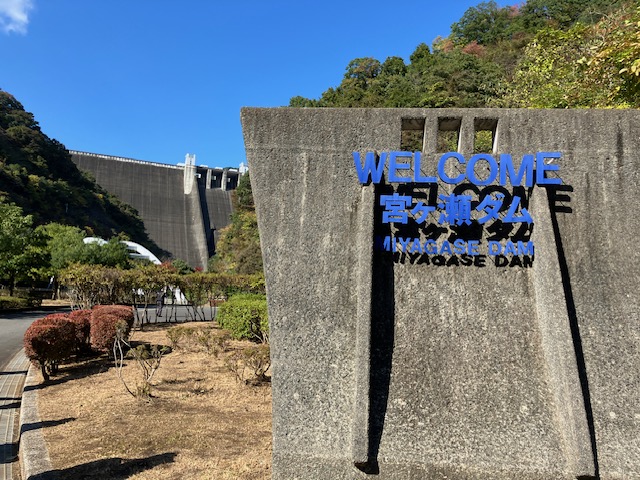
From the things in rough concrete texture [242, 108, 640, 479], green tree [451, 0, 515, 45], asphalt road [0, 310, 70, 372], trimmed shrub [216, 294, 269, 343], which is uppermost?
green tree [451, 0, 515, 45]

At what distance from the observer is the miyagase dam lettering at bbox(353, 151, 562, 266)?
188 inches

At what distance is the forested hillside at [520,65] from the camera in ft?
26.7

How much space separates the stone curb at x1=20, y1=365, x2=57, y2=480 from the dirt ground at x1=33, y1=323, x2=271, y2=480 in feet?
0.30

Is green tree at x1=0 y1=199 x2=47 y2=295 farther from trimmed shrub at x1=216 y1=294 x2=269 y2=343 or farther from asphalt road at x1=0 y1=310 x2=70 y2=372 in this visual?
trimmed shrub at x1=216 y1=294 x2=269 y2=343

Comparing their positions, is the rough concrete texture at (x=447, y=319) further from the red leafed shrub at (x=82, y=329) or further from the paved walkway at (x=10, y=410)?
the red leafed shrub at (x=82, y=329)

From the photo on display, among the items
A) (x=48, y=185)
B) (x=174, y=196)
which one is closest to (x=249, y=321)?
(x=48, y=185)

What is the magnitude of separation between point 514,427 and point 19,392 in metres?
8.61

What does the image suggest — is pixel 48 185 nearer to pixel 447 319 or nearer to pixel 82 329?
pixel 82 329

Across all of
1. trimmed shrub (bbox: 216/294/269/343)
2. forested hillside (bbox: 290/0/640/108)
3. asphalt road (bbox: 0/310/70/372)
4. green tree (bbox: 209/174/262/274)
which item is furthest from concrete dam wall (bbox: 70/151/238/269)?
trimmed shrub (bbox: 216/294/269/343)

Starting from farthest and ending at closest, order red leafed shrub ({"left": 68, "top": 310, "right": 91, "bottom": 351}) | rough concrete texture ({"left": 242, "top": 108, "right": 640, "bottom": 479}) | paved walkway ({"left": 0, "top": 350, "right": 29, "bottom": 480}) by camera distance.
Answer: red leafed shrub ({"left": 68, "top": 310, "right": 91, "bottom": 351})
paved walkway ({"left": 0, "top": 350, "right": 29, "bottom": 480})
rough concrete texture ({"left": 242, "top": 108, "right": 640, "bottom": 479})

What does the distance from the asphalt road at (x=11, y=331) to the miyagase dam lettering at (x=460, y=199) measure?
1013cm

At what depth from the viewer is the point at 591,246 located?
188 inches

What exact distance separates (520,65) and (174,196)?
64.9 meters

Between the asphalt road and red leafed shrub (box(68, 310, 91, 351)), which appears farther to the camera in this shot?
the asphalt road
